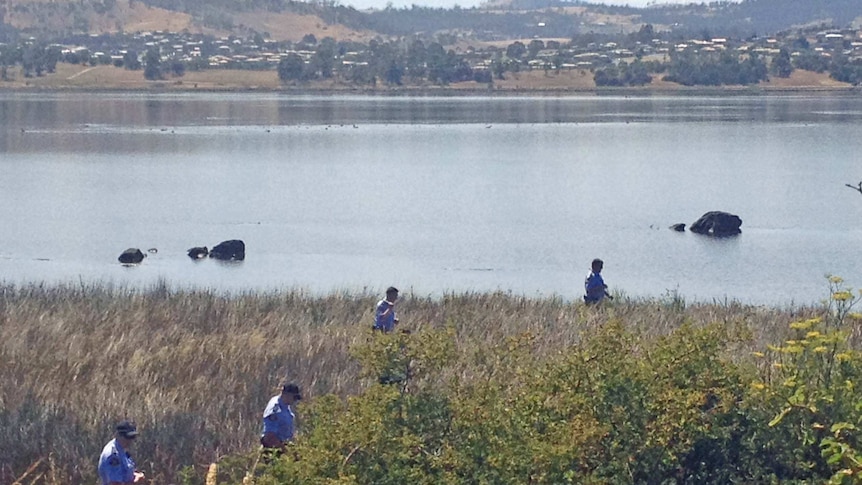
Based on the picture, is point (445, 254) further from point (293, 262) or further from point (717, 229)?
point (717, 229)

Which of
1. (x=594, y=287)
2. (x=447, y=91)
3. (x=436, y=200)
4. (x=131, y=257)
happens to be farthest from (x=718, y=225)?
(x=447, y=91)

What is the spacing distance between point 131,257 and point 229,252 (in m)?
3.02

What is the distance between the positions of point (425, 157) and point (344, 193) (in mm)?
20641

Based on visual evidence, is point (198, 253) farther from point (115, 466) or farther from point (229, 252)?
point (115, 466)

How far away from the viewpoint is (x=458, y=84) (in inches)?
7549

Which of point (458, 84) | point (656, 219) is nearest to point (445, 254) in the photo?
point (656, 219)

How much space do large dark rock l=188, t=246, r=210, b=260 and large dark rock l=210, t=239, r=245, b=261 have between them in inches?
16.1

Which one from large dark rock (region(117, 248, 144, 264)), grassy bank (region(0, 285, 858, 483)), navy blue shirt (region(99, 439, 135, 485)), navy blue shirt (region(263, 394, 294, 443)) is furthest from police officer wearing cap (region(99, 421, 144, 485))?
large dark rock (region(117, 248, 144, 264))

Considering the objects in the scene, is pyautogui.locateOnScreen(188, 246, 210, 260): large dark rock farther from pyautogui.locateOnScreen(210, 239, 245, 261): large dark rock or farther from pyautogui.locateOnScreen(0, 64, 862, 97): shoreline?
pyautogui.locateOnScreen(0, 64, 862, 97): shoreline

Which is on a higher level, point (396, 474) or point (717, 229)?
point (396, 474)

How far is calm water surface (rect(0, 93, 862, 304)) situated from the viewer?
4066 cm

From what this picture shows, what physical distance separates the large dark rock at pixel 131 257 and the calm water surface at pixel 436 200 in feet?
2.81

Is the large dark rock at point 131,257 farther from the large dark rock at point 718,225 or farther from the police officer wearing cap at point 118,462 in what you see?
the police officer wearing cap at point 118,462

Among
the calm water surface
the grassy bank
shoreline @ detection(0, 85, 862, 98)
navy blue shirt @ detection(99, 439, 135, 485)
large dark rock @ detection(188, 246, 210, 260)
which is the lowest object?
shoreline @ detection(0, 85, 862, 98)
